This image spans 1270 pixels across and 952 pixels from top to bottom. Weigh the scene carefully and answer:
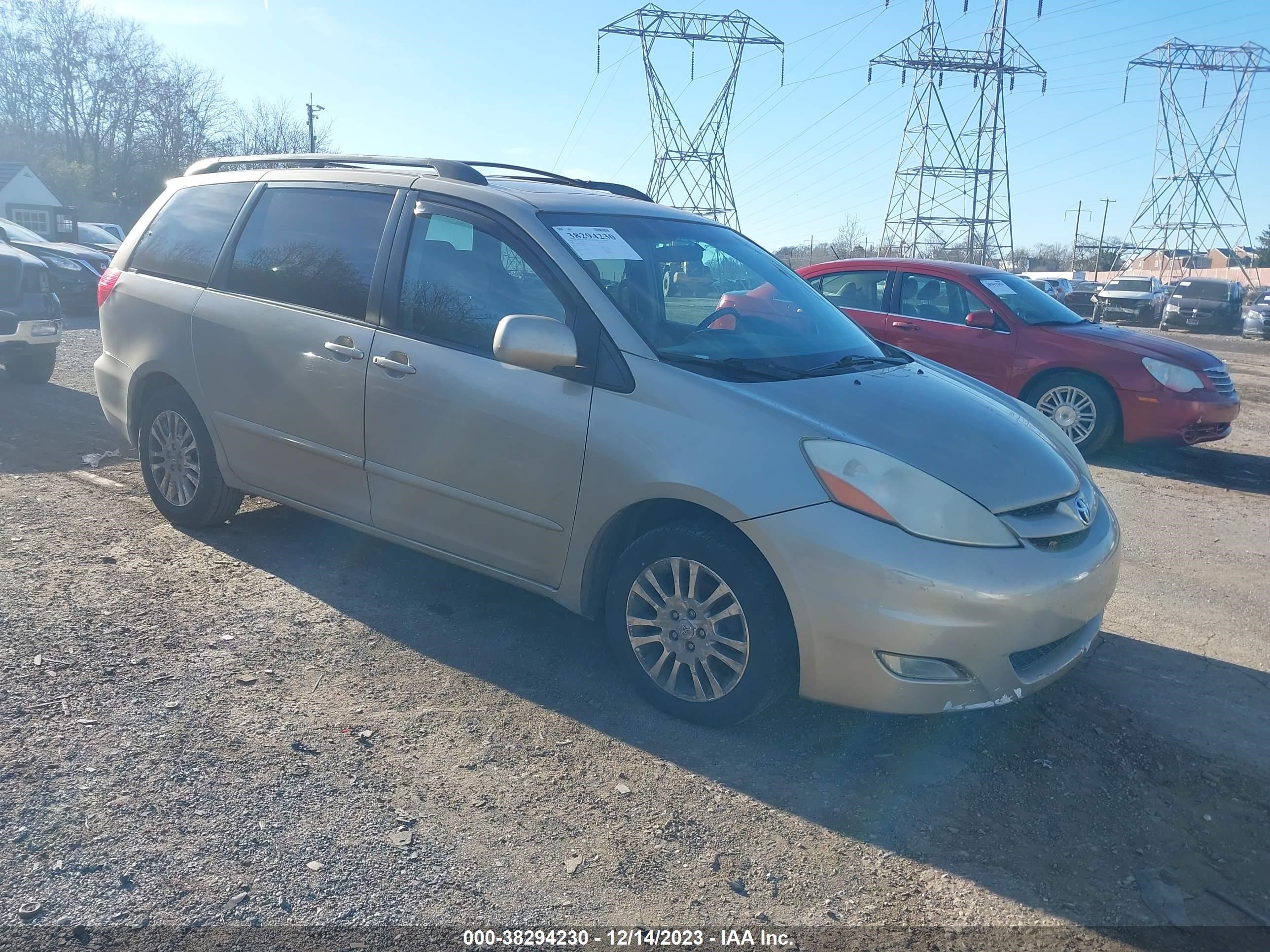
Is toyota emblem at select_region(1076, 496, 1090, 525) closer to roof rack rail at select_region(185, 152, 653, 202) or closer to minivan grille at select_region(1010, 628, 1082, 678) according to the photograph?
minivan grille at select_region(1010, 628, 1082, 678)

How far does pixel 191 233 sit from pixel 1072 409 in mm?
7135

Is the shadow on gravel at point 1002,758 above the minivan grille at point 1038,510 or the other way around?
the other way around

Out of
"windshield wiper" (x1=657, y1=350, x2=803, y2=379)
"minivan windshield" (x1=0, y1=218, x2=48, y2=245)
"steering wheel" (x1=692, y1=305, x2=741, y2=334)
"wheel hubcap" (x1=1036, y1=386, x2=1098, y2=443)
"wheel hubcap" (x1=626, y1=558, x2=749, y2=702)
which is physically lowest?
"wheel hubcap" (x1=626, y1=558, x2=749, y2=702)

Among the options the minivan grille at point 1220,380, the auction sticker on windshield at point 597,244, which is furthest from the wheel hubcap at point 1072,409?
the auction sticker on windshield at point 597,244

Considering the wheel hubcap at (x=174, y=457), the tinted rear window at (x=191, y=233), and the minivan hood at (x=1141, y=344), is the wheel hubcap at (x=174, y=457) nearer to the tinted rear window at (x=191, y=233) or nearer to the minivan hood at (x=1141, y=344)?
the tinted rear window at (x=191, y=233)

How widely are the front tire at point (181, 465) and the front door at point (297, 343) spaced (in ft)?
0.69

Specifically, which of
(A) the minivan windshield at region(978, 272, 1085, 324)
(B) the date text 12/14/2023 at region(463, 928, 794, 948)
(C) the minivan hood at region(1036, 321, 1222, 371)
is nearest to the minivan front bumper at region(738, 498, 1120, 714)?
(B) the date text 12/14/2023 at region(463, 928, 794, 948)

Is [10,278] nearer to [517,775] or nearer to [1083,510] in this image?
[517,775]

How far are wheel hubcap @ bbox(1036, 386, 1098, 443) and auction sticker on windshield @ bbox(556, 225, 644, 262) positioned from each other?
583 cm

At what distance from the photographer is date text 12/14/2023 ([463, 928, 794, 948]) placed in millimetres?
2441

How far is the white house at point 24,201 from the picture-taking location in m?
46.3

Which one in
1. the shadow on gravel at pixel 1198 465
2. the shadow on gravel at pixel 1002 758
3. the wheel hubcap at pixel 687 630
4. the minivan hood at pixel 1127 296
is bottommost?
the shadow on gravel at pixel 1002 758

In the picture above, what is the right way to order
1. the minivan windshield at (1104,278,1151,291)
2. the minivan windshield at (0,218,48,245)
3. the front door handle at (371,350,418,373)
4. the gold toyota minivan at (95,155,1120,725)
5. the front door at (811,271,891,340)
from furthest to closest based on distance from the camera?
the minivan windshield at (1104,278,1151,291) → the minivan windshield at (0,218,48,245) → the front door at (811,271,891,340) → the front door handle at (371,350,418,373) → the gold toyota minivan at (95,155,1120,725)

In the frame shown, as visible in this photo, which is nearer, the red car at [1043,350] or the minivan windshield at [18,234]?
the red car at [1043,350]
